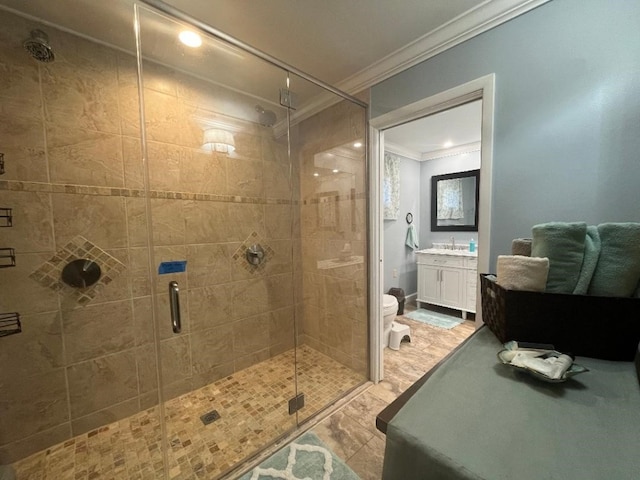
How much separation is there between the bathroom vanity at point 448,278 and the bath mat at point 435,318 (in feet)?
0.45

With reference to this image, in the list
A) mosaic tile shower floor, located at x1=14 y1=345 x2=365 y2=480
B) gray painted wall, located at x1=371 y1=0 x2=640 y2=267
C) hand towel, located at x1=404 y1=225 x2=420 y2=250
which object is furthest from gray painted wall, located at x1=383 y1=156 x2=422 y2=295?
gray painted wall, located at x1=371 y1=0 x2=640 y2=267

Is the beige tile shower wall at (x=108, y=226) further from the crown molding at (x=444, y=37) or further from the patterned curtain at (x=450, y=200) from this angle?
the patterned curtain at (x=450, y=200)

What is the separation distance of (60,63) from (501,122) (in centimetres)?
237

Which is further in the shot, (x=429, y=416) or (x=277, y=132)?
(x=277, y=132)

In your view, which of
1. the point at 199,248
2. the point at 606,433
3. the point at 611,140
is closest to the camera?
the point at 606,433

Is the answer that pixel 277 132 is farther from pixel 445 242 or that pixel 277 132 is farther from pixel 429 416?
pixel 445 242

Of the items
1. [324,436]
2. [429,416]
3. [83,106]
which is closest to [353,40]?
[83,106]

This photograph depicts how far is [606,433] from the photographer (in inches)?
18.1

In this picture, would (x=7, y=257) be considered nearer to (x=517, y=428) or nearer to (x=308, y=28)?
(x=308, y=28)

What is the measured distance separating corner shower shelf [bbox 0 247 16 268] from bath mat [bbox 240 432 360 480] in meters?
1.60

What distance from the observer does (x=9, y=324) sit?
1282mm

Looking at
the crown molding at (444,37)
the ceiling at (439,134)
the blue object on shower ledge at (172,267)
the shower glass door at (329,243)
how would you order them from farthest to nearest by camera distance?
the ceiling at (439,134) < the shower glass door at (329,243) < the blue object on shower ledge at (172,267) < the crown molding at (444,37)

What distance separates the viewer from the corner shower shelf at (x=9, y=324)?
1.26 metres

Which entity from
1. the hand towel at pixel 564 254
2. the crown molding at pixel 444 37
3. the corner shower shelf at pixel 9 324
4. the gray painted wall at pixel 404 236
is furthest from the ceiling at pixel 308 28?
the gray painted wall at pixel 404 236
